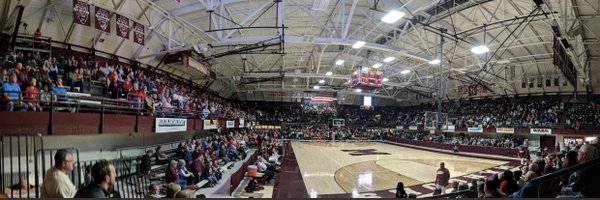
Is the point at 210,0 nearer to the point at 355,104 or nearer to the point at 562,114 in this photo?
the point at 562,114

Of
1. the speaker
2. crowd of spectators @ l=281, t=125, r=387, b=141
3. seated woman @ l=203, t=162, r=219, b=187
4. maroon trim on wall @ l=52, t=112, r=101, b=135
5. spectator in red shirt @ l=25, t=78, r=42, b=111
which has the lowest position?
crowd of spectators @ l=281, t=125, r=387, b=141

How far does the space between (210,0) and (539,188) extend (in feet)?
40.4

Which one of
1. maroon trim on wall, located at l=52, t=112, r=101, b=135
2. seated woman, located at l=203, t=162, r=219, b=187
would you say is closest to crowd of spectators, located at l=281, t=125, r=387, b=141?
seated woman, located at l=203, t=162, r=219, b=187

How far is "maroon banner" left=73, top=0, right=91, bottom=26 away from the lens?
9.88 m

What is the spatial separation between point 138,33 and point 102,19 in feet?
7.34

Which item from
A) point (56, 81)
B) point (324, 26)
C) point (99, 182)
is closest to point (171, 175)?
point (56, 81)

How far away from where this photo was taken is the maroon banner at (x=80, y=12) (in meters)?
9.88

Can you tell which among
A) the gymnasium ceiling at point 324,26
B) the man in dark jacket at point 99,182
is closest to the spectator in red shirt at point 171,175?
the man in dark jacket at point 99,182

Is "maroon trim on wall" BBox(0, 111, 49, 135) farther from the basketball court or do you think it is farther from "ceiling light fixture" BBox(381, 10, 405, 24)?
"ceiling light fixture" BBox(381, 10, 405, 24)

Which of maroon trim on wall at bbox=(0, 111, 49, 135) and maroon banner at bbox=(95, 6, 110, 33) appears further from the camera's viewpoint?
maroon banner at bbox=(95, 6, 110, 33)

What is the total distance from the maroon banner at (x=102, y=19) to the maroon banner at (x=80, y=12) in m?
0.65

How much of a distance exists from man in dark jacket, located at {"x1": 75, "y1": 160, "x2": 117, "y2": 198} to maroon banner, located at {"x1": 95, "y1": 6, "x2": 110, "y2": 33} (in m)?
9.83

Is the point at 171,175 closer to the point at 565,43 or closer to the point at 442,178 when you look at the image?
the point at 442,178

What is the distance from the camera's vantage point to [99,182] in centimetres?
287
